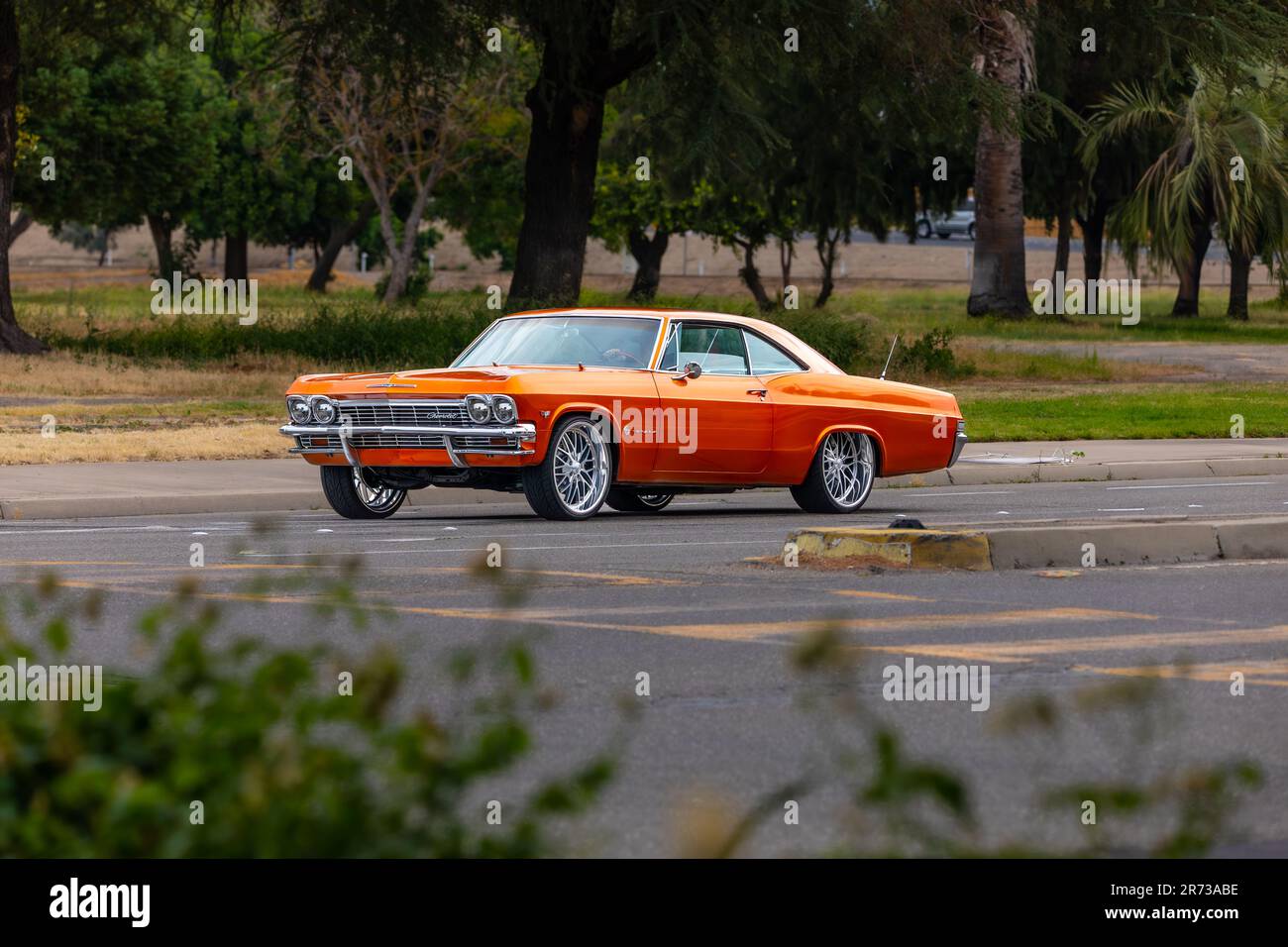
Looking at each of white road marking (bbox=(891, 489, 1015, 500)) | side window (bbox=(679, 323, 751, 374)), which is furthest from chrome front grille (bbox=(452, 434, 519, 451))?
white road marking (bbox=(891, 489, 1015, 500))

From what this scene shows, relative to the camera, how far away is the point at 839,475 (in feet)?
54.4

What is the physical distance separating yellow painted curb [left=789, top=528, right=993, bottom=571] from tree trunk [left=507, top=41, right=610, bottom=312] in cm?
1792

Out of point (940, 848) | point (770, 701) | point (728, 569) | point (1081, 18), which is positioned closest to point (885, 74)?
point (1081, 18)

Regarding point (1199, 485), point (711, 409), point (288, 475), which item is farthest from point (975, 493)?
point (288, 475)

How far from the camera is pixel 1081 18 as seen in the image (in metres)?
29.9

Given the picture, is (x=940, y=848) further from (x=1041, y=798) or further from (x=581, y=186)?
(x=581, y=186)

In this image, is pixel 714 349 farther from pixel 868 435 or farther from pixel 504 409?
pixel 504 409

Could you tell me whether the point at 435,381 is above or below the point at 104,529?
above

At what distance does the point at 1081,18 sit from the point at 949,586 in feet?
67.5

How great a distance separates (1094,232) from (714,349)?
4252cm

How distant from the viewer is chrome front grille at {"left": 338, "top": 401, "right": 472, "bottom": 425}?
14.5 meters

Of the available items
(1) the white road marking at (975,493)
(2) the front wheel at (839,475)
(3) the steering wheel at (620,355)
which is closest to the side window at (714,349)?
(3) the steering wheel at (620,355)

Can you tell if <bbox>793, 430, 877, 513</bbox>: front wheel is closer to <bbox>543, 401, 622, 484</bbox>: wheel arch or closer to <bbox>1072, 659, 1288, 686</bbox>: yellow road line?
<bbox>543, 401, 622, 484</bbox>: wheel arch

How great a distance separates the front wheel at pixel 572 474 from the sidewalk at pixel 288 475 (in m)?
2.95
